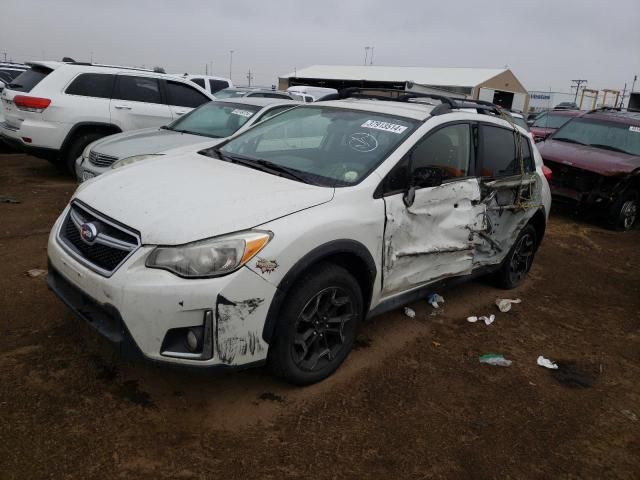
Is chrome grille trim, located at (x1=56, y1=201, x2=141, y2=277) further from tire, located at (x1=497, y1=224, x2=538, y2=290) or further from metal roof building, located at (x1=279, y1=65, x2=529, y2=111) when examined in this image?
metal roof building, located at (x1=279, y1=65, x2=529, y2=111)

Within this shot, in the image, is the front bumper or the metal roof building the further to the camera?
the metal roof building

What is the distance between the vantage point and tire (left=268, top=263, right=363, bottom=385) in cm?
278

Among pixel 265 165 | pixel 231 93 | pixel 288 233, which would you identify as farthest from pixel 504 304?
pixel 231 93

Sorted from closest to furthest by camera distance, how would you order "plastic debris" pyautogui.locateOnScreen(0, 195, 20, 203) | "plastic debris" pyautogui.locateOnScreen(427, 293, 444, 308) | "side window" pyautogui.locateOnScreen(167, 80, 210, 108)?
"plastic debris" pyautogui.locateOnScreen(427, 293, 444, 308), "plastic debris" pyautogui.locateOnScreen(0, 195, 20, 203), "side window" pyautogui.locateOnScreen(167, 80, 210, 108)

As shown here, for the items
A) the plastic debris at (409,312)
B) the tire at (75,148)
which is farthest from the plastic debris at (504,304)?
the tire at (75,148)

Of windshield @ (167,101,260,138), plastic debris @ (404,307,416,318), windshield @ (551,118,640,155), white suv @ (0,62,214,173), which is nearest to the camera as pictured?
plastic debris @ (404,307,416,318)

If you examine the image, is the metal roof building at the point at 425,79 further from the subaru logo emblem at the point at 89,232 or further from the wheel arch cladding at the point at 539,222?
the subaru logo emblem at the point at 89,232

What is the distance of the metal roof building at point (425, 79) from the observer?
136 feet

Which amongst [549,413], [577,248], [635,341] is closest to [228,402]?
[549,413]

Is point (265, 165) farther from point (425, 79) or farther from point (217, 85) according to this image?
point (425, 79)

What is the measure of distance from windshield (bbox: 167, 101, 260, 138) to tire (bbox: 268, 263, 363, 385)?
4113mm

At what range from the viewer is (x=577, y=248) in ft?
23.4

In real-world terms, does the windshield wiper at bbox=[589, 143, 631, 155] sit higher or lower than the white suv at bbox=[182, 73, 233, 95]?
lower

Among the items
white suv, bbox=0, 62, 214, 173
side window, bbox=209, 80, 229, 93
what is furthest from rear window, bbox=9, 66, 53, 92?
side window, bbox=209, 80, 229, 93
